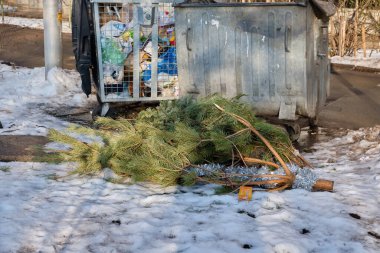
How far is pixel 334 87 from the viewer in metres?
12.2

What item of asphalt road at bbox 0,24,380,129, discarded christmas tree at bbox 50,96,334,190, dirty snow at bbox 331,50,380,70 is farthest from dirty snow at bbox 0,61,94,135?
dirty snow at bbox 331,50,380,70

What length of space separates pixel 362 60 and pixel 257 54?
35.5ft

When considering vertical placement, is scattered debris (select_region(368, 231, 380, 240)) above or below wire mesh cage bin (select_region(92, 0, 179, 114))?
below


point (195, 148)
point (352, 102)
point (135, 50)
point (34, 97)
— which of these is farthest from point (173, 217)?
point (352, 102)

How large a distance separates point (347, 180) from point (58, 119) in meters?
4.69

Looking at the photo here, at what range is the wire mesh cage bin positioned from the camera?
309 inches

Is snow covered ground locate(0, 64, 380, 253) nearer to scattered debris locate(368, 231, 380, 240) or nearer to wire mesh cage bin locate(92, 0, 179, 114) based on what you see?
scattered debris locate(368, 231, 380, 240)

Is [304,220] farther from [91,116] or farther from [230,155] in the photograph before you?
[91,116]

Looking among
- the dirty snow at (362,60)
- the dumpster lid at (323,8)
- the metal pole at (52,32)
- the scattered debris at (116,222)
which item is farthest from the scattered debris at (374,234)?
the dirty snow at (362,60)

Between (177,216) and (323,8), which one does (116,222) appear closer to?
(177,216)

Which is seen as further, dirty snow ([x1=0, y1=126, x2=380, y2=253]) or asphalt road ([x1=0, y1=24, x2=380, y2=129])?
asphalt road ([x1=0, y1=24, x2=380, y2=129])

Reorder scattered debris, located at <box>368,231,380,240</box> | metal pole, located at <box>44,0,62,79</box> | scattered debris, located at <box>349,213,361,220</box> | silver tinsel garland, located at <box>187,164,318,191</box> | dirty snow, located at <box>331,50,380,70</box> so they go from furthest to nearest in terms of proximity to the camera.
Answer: dirty snow, located at <box>331,50,380,70</box> < metal pole, located at <box>44,0,62,79</box> < silver tinsel garland, located at <box>187,164,318,191</box> < scattered debris, located at <box>349,213,361,220</box> < scattered debris, located at <box>368,231,380,240</box>

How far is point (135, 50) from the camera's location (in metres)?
7.93

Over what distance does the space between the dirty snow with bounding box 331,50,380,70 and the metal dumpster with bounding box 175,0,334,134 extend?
9134mm
